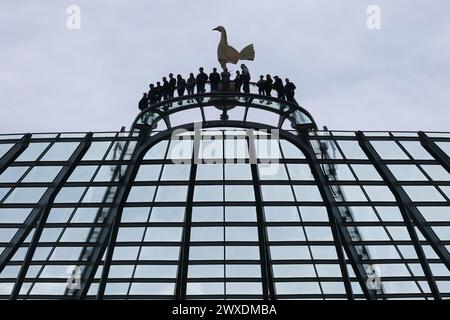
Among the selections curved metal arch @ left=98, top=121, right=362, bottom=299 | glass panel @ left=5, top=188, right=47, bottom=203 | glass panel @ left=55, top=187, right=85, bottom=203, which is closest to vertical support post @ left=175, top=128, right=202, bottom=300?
curved metal arch @ left=98, top=121, right=362, bottom=299

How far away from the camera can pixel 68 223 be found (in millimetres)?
28953

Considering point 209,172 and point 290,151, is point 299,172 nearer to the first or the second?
point 290,151

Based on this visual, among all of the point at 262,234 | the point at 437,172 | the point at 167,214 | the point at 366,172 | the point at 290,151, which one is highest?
the point at 290,151

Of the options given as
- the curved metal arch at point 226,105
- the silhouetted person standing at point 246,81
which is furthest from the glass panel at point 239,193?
the silhouetted person standing at point 246,81

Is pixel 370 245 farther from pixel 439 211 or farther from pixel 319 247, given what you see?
pixel 439 211

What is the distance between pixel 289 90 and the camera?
3381cm

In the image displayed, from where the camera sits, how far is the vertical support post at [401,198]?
26109mm

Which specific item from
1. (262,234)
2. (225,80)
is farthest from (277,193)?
(225,80)

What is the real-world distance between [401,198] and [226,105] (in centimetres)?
938

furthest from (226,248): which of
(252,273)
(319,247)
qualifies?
(319,247)

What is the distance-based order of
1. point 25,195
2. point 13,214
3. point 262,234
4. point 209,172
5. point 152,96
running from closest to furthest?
1. point 262,234
2. point 13,214
3. point 25,195
4. point 209,172
5. point 152,96

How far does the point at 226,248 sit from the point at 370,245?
5.83 m

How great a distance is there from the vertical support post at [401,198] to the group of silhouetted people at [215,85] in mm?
4395
